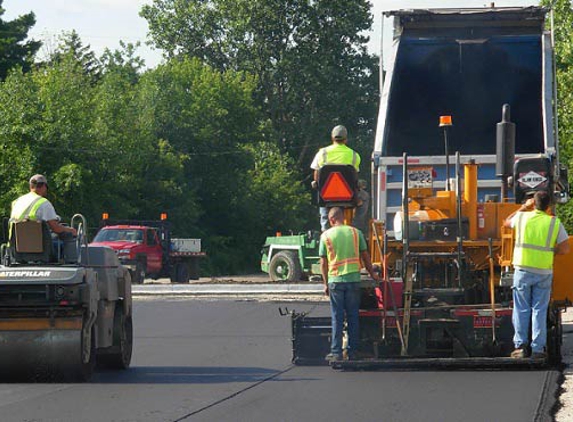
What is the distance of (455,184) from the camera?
15.5m

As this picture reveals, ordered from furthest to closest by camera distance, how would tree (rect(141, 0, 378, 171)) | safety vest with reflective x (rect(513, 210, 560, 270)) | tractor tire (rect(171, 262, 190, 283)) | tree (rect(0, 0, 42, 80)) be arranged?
tree (rect(141, 0, 378, 171)), tree (rect(0, 0, 42, 80)), tractor tire (rect(171, 262, 190, 283)), safety vest with reflective x (rect(513, 210, 560, 270))

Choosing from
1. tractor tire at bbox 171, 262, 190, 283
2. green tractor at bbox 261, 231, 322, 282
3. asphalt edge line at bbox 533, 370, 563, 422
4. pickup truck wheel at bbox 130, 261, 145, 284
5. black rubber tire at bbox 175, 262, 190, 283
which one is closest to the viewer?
asphalt edge line at bbox 533, 370, 563, 422

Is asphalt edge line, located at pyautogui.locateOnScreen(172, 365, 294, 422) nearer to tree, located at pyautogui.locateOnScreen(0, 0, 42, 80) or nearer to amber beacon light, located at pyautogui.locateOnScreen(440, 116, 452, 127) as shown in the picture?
amber beacon light, located at pyautogui.locateOnScreen(440, 116, 452, 127)

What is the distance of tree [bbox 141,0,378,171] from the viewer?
3155 inches

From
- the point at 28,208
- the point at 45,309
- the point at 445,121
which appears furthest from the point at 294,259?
the point at 45,309

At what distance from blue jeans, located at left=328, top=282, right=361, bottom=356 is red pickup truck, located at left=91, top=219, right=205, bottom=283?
25357mm

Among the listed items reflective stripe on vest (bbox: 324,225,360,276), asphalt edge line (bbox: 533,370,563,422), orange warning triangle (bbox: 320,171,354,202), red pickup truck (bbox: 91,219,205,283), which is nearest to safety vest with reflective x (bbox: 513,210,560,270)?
asphalt edge line (bbox: 533,370,563,422)

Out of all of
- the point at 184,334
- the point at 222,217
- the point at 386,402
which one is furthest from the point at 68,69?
the point at 386,402

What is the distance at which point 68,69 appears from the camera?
2290 inches

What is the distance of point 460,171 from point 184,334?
239 inches

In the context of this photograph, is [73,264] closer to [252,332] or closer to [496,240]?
[496,240]

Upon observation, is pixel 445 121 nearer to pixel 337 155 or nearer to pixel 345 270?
pixel 337 155

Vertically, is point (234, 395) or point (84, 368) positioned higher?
point (84, 368)

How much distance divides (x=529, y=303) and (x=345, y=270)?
1.89 m
